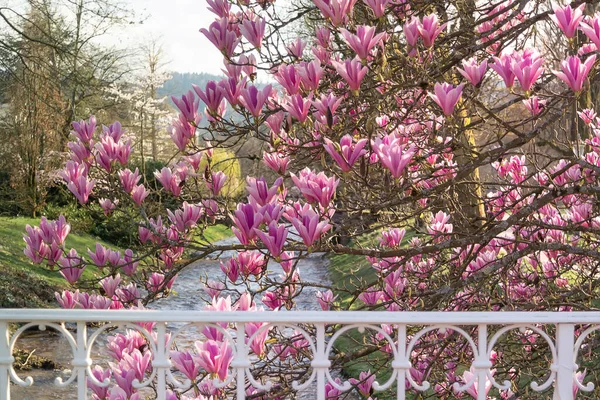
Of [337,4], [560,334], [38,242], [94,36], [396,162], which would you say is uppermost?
[94,36]

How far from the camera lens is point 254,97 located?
2.43 metres

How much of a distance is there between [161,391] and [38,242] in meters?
0.86

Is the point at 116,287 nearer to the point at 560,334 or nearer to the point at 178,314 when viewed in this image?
the point at 178,314

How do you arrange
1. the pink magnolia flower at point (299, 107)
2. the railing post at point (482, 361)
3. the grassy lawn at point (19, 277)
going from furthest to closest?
the grassy lawn at point (19, 277), the pink magnolia flower at point (299, 107), the railing post at point (482, 361)

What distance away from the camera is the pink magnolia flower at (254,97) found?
242 centimetres

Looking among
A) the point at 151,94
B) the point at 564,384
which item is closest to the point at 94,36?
the point at 151,94

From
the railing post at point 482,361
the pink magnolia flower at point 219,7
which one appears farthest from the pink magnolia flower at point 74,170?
the railing post at point 482,361

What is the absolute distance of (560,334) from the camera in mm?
2061

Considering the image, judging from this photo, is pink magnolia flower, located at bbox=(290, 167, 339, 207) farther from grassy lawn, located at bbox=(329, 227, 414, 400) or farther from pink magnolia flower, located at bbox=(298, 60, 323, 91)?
grassy lawn, located at bbox=(329, 227, 414, 400)

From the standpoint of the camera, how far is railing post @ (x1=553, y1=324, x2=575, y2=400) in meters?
2.06

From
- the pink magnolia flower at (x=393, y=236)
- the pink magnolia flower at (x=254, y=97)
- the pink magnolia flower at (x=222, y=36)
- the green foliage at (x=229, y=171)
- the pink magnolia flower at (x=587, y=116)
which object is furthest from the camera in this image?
the pink magnolia flower at (x=587, y=116)

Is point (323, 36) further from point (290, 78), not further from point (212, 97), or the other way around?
point (212, 97)

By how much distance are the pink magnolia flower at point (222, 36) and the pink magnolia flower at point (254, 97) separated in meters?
0.21

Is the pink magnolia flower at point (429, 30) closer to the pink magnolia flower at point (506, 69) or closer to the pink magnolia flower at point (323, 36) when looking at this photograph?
the pink magnolia flower at point (506, 69)
